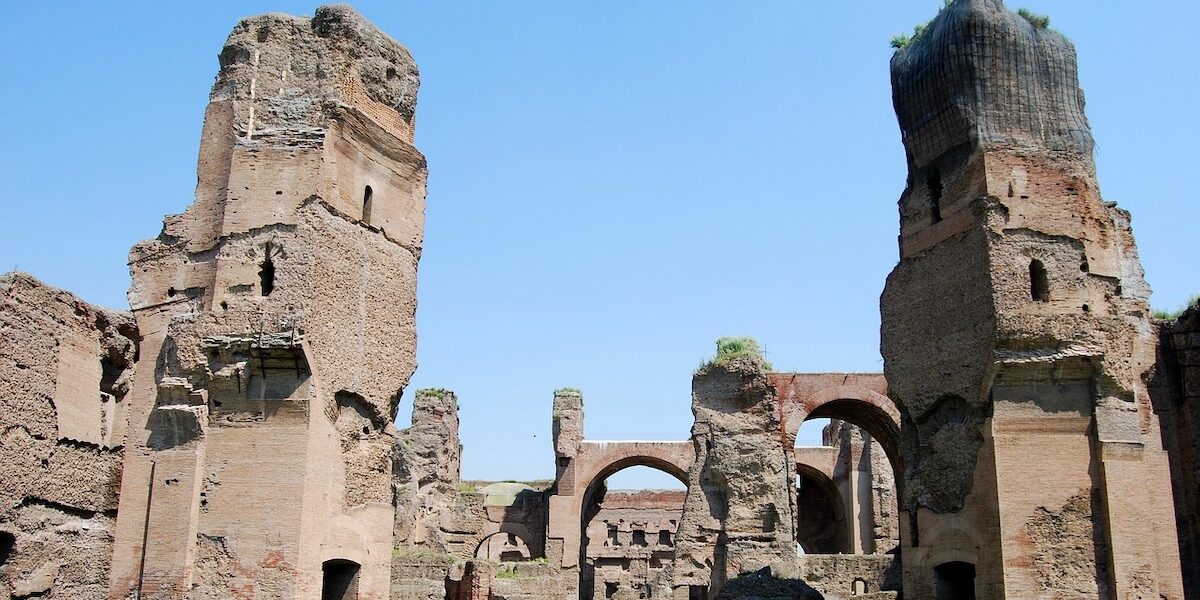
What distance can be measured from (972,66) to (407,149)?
7.64m

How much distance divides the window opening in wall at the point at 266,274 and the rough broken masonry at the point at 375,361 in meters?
0.03

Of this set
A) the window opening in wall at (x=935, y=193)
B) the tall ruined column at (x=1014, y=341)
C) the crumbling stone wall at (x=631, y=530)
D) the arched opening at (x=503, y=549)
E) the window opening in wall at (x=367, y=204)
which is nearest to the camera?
the tall ruined column at (x=1014, y=341)

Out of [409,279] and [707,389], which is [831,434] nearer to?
[707,389]

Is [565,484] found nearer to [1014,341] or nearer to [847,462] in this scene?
[847,462]

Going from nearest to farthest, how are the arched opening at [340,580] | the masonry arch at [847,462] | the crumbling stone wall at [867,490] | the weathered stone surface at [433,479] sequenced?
the arched opening at [340,580], the masonry arch at [847,462], the weathered stone surface at [433,479], the crumbling stone wall at [867,490]

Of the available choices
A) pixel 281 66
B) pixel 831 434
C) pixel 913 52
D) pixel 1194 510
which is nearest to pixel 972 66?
pixel 913 52

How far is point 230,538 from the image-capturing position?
471 inches

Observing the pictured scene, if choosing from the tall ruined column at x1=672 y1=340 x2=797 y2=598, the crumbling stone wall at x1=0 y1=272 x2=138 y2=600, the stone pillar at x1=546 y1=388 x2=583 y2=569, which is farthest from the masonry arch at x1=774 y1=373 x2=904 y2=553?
the crumbling stone wall at x1=0 y1=272 x2=138 y2=600

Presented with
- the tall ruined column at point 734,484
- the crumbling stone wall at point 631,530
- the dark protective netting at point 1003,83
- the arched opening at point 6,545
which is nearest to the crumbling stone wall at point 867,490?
the tall ruined column at point 734,484

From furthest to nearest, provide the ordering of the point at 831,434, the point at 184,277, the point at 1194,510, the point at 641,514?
the point at 641,514 < the point at 831,434 < the point at 1194,510 < the point at 184,277

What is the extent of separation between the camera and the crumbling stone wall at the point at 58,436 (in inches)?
430

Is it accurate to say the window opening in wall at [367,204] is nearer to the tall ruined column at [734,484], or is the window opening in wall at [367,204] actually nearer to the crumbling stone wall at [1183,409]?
the tall ruined column at [734,484]

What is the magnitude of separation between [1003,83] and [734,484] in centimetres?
816

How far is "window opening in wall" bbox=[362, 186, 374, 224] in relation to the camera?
45.4 ft
